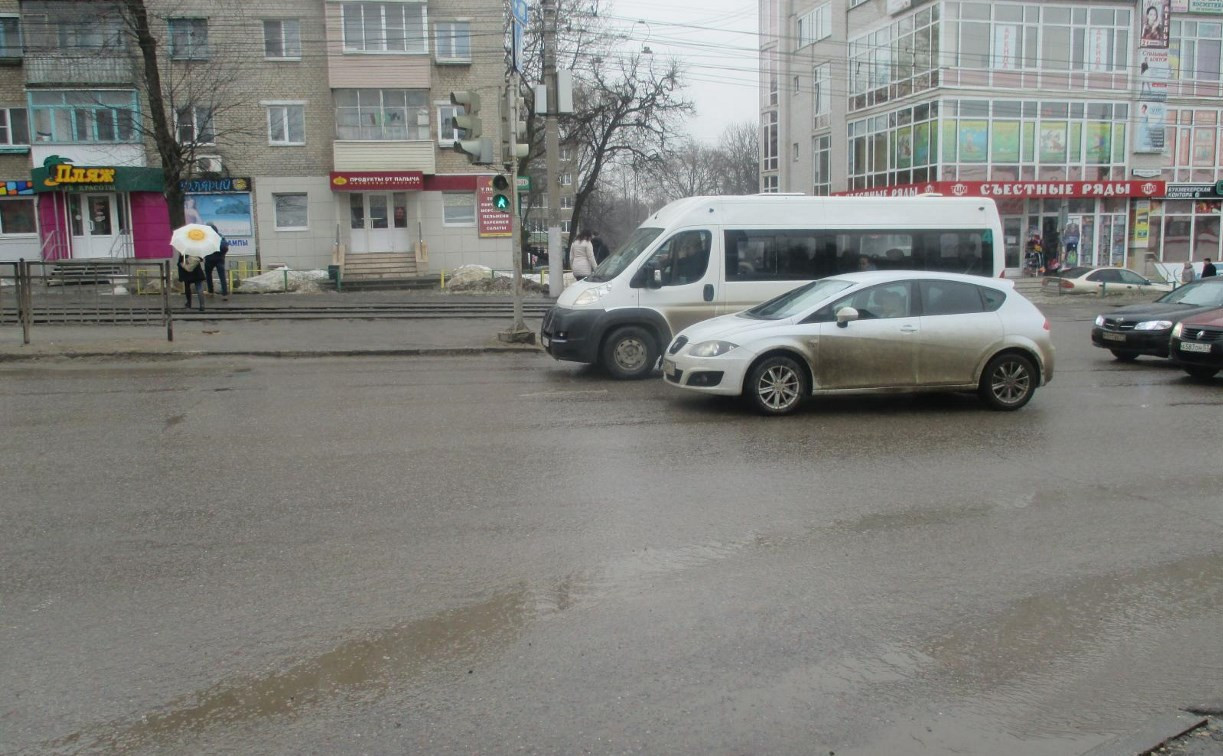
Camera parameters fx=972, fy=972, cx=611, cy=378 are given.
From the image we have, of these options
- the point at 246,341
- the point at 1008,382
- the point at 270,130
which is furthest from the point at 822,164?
the point at 1008,382

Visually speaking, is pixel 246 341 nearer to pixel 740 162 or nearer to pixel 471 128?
pixel 471 128

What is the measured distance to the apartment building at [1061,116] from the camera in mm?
37594

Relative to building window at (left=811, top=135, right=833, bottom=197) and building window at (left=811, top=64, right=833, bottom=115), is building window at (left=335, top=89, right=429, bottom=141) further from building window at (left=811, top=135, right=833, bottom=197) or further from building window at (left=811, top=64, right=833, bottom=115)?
building window at (left=811, top=64, right=833, bottom=115)

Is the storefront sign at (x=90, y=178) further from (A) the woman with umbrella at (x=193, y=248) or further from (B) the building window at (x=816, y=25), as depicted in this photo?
(B) the building window at (x=816, y=25)

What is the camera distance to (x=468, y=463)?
822 cm

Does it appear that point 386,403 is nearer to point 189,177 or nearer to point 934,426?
point 934,426

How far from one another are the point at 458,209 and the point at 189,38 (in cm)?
1065

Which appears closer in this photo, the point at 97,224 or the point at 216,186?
the point at 216,186

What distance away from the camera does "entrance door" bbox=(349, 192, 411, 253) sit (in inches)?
1379

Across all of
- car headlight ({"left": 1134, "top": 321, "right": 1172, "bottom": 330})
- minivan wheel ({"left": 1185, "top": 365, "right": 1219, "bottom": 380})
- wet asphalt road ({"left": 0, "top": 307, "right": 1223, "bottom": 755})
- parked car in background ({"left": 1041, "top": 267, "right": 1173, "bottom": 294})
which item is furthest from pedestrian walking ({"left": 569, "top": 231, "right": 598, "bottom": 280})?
parked car in background ({"left": 1041, "top": 267, "right": 1173, "bottom": 294})

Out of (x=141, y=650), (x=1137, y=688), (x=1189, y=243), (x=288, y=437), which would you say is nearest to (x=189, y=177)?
(x=288, y=437)

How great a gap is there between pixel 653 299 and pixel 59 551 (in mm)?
8473

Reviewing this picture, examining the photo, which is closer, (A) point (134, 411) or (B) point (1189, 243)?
(A) point (134, 411)

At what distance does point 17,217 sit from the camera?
33906 millimetres
